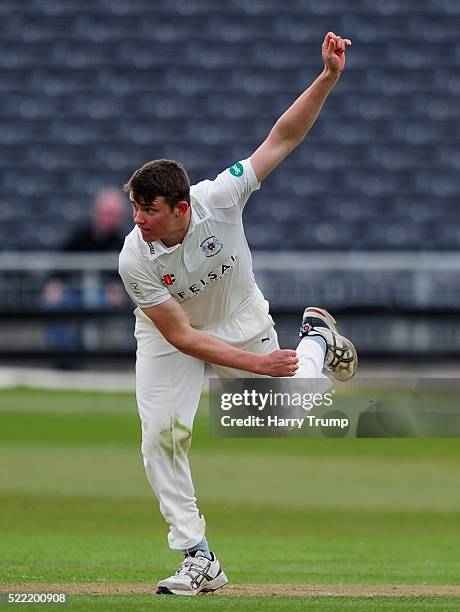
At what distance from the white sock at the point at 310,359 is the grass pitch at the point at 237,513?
976mm

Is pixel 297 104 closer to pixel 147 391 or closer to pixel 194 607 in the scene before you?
pixel 147 391

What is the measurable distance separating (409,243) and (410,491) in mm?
9615

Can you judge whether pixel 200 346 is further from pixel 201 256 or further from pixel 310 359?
pixel 310 359

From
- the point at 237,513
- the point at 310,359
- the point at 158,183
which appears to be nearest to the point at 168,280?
the point at 158,183

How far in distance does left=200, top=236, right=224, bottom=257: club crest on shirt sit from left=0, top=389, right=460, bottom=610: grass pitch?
1.49 m

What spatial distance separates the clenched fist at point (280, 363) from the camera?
5840 mm

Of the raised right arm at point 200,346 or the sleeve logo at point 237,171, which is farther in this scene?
the sleeve logo at point 237,171

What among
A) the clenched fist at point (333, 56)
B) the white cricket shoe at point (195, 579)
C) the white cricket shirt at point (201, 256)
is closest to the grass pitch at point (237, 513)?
the white cricket shoe at point (195, 579)

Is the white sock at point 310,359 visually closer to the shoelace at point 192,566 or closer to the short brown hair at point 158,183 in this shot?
the shoelace at point 192,566

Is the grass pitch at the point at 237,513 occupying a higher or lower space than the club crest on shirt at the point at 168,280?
lower

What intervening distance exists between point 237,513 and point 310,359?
3.40 meters

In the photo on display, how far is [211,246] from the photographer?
20.0 ft

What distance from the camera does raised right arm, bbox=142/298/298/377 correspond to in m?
5.87

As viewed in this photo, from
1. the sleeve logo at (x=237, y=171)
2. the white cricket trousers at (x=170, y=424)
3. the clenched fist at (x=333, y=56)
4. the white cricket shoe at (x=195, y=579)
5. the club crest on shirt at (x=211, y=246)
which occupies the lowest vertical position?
the white cricket shoe at (x=195, y=579)
